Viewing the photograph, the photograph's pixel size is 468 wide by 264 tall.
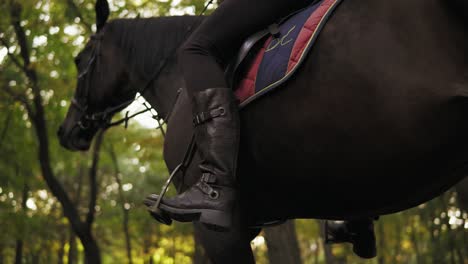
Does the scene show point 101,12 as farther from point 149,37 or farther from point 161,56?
point 161,56

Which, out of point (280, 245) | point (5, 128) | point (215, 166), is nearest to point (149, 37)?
point (215, 166)

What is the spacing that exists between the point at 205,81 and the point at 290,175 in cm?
77

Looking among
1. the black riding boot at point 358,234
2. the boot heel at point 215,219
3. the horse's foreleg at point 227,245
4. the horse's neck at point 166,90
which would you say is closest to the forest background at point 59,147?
the horse's neck at point 166,90

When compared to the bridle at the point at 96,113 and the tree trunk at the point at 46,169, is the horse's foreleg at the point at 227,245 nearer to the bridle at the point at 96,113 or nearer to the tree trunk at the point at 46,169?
the bridle at the point at 96,113

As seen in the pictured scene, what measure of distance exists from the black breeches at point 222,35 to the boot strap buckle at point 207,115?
171 millimetres

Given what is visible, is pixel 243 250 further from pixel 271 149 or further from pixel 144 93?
pixel 144 93

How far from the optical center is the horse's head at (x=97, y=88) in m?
5.42

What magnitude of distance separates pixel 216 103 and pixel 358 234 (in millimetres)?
1687

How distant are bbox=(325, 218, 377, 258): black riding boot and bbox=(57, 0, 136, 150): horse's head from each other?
220 cm

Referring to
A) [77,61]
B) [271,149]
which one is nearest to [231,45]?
[271,149]

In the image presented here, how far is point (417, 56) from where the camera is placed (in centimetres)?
300

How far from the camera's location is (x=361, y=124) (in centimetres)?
314

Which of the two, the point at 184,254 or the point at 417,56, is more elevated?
the point at 417,56

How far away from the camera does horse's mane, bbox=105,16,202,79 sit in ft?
15.4
